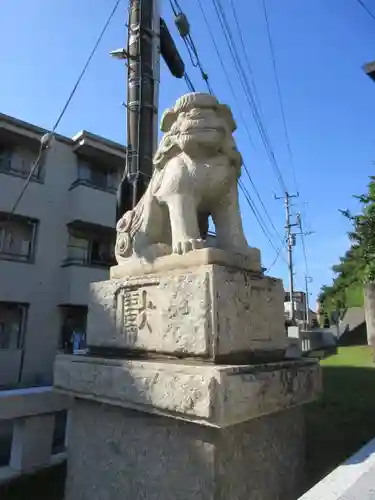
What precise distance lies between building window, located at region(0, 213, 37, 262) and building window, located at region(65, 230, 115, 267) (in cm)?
107

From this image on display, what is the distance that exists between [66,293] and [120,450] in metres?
8.42

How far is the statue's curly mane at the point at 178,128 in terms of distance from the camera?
96.1 inches

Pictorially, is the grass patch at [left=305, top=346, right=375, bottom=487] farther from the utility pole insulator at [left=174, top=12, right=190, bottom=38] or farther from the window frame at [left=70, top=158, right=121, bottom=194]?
the window frame at [left=70, top=158, right=121, bottom=194]

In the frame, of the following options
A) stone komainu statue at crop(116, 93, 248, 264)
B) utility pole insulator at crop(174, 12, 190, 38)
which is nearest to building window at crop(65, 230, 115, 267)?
utility pole insulator at crop(174, 12, 190, 38)

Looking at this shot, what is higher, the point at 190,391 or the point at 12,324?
the point at 12,324

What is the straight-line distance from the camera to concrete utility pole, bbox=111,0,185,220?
12.8 feet

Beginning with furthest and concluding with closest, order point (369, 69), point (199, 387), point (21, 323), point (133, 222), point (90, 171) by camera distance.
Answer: point (90, 171) → point (21, 323) → point (369, 69) → point (133, 222) → point (199, 387)

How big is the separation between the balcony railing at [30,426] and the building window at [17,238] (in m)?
7.46

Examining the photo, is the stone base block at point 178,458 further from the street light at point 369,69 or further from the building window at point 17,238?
the building window at point 17,238

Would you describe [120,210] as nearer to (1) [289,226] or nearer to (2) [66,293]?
(2) [66,293]

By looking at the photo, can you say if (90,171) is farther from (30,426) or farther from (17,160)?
(30,426)

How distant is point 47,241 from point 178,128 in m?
8.69

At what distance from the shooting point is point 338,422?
304 centimetres

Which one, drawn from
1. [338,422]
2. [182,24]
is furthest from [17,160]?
[338,422]
